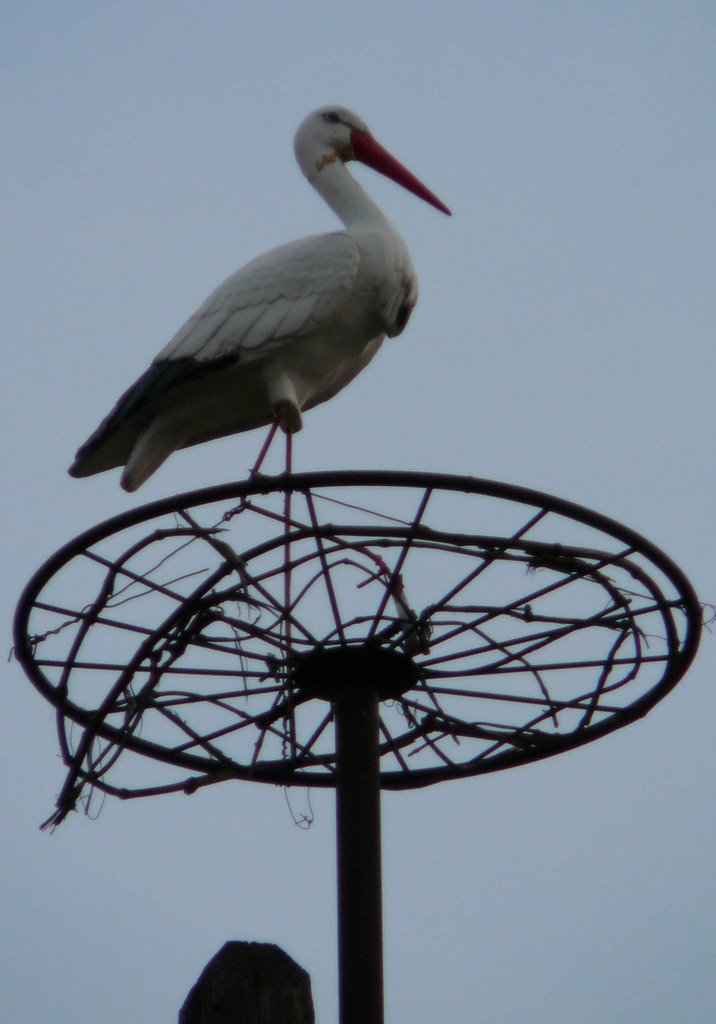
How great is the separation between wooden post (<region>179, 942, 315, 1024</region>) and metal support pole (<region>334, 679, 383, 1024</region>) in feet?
2.23

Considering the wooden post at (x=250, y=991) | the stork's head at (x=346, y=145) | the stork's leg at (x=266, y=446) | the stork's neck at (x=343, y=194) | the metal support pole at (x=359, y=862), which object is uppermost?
the stork's head at (x=346, y=145)

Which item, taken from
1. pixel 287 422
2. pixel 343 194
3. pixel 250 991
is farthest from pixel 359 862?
pixel 343 194

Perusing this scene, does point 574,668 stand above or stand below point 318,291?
below

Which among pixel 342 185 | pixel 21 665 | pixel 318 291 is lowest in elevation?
pixel 21 665

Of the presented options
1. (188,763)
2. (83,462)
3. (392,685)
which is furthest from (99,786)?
(83,462)

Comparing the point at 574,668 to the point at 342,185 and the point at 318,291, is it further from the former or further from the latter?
the point at 342,185

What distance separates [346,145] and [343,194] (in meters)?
0.46

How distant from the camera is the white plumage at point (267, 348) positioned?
7184 millimetres

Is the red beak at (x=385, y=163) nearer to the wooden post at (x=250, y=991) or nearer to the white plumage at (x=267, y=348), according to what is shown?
the white plumage at (x=267, y=348)

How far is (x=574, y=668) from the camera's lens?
533cm

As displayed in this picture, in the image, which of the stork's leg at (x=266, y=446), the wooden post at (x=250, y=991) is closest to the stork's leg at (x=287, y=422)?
the stork's leg at (x=266, y=446)

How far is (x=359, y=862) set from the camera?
419 centimetres

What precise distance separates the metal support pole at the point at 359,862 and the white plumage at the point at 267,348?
2.74 m

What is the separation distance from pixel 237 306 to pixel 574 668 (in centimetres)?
299
